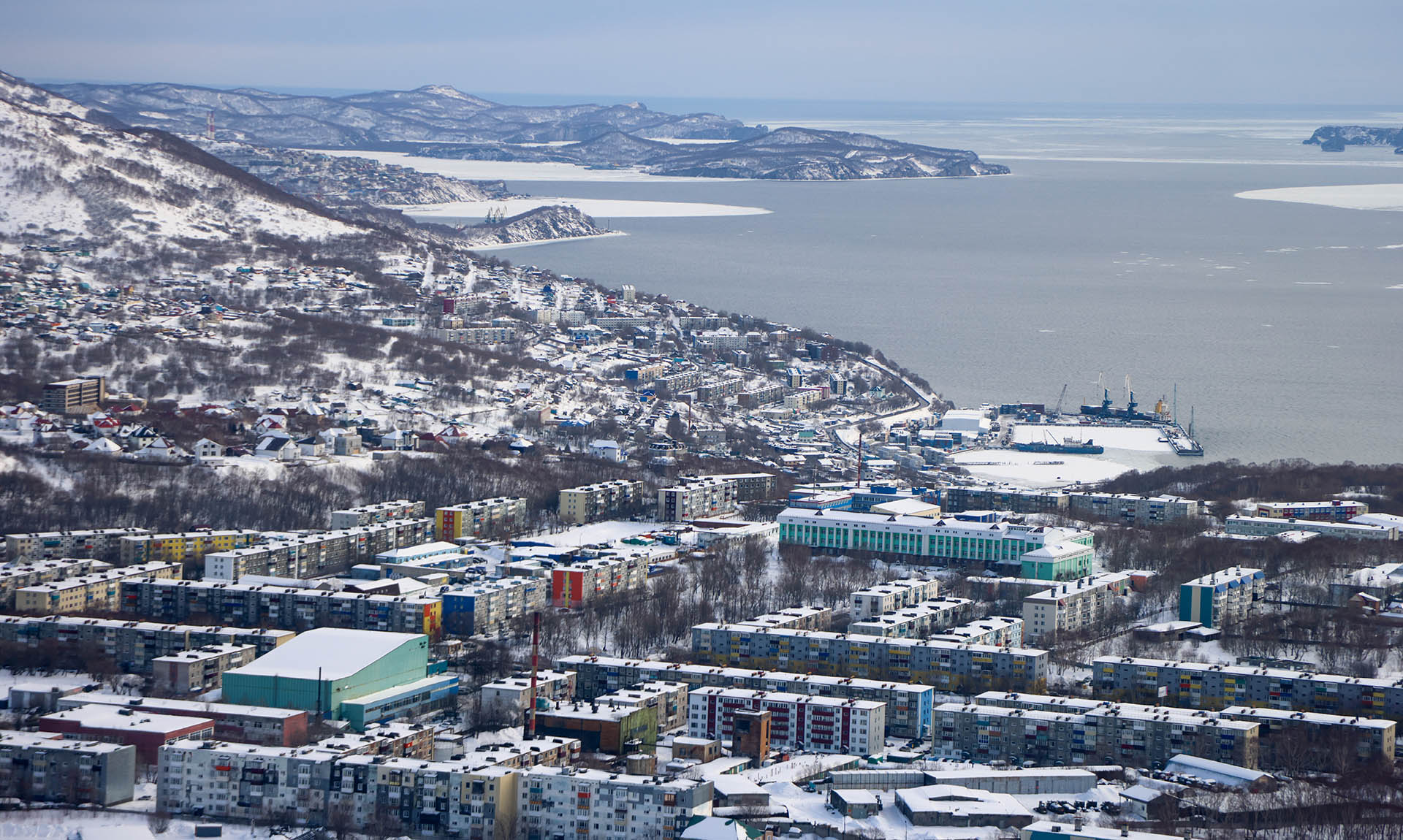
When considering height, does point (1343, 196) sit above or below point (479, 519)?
above

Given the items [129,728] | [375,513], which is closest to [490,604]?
[375,513]

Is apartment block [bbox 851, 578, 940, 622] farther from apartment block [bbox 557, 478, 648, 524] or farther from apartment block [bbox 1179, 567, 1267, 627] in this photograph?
apartment block [bbox 557, 478, 648, 524]

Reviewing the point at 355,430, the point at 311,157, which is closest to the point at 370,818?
the point at 355,430

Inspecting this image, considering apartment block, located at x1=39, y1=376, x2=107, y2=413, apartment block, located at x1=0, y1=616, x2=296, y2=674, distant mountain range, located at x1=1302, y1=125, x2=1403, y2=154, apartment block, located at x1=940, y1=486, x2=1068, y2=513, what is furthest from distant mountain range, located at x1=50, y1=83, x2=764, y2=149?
apartment block, located at x1=0, y1=616, x2=296, y2=674

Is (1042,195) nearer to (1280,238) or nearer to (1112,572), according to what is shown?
(1280,238)

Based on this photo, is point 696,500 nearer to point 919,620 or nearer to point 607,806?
point 919,620
